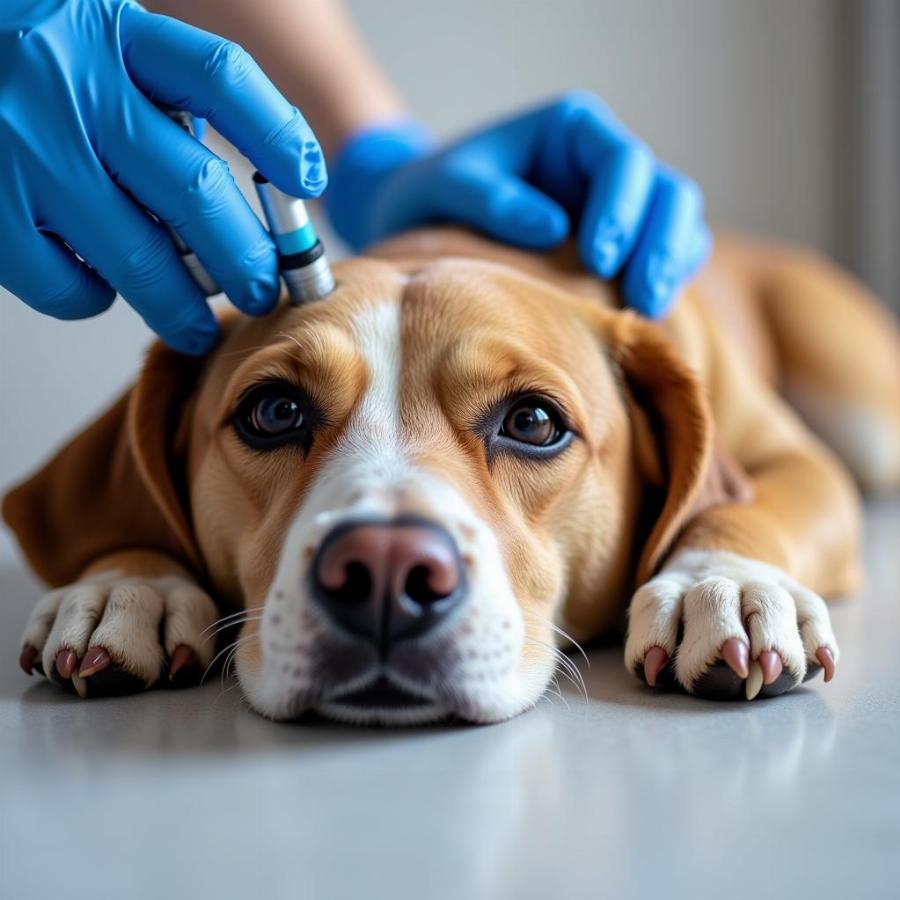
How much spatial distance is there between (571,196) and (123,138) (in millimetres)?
1391

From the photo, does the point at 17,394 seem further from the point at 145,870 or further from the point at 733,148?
the point at 733,148

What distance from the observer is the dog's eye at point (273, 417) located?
73.4 inches

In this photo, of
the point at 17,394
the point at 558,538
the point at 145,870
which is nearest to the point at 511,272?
the point at 558,538

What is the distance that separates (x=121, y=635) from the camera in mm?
1731

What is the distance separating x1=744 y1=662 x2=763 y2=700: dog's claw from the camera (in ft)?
5.26

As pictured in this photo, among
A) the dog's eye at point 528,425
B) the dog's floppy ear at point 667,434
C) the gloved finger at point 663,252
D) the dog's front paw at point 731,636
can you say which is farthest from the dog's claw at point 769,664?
the gloved finger at point 663,252

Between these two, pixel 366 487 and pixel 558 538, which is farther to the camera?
pixel 558 538

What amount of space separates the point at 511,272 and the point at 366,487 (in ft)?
2.74

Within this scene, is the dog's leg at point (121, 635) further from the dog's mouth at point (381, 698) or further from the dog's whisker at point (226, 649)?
the dog's mouth at point (381, 698)

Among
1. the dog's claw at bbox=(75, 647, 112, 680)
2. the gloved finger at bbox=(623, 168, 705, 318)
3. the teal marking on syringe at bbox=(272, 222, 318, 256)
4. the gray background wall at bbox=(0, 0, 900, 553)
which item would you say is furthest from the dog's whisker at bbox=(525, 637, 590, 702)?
the gray background wall at bbox=(0, 0, 900, 553)

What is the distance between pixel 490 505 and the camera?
1.74m

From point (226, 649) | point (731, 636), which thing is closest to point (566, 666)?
point (731, 636)

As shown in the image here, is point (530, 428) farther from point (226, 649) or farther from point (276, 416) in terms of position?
point (226, 649)

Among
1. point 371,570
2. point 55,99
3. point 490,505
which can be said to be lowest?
point 490,505
